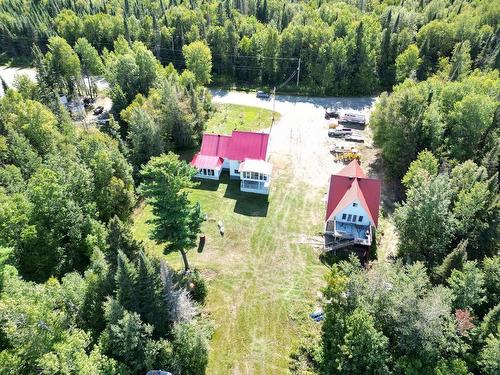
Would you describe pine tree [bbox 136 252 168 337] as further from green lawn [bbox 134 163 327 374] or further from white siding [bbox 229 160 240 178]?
white siding [bbox 229 160 240 178]

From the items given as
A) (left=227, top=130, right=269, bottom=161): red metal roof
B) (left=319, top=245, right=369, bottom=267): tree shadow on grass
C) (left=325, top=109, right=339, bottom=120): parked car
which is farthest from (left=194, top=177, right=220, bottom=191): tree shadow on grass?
(left=325, top=109, right=339, bottom=120): parked car

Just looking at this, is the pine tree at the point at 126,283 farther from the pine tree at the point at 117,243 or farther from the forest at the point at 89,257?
the pine tree at the point at 117,243

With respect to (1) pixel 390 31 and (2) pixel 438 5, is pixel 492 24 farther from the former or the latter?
(1) pixel 390 31

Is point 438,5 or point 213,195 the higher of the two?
point 438,5

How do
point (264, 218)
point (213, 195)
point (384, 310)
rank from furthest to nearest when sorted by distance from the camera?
point (213, 195)
point (264, 218)
point (384, 310)

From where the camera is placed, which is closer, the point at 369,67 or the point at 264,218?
the point at 264,218

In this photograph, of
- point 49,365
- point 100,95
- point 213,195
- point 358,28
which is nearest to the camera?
point 49,365

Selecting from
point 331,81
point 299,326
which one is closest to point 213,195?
point 299,326

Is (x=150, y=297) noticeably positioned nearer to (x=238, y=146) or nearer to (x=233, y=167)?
(x=233, y=167)
